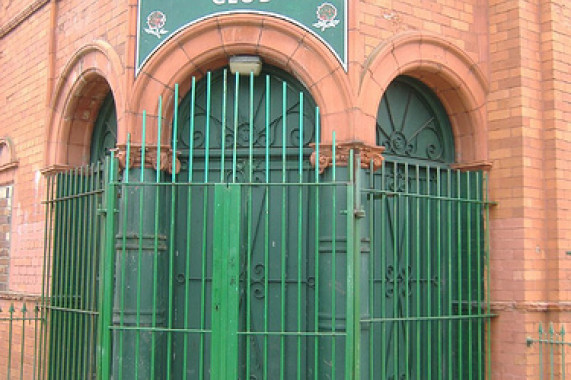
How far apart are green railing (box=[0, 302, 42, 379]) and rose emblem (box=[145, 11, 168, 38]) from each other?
3574mm

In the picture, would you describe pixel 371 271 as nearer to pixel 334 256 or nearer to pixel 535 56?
pixel 334 256

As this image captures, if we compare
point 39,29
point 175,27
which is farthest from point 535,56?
point 39,29

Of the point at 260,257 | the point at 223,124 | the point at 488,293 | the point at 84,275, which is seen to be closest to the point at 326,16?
the point at 223,124

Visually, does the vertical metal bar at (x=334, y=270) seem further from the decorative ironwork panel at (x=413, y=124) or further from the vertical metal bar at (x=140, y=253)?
the vertical metal bar at (x=140, y=253)

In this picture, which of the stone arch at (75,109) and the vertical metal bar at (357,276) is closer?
the vertical metal bar at (357,276)

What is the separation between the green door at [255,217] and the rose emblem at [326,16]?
2.21ft

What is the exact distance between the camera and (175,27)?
7.21 m

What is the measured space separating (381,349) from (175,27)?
12.6 ft

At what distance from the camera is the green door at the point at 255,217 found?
707cm

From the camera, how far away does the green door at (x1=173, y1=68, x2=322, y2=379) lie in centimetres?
707

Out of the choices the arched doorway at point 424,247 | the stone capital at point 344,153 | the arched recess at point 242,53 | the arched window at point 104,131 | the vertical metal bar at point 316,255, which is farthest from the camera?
the arched window at point 104,131

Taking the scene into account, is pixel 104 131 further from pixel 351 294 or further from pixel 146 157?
pixel 351 294

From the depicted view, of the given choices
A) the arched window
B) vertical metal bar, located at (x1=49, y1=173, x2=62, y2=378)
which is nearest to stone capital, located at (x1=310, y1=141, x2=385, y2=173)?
the arched window

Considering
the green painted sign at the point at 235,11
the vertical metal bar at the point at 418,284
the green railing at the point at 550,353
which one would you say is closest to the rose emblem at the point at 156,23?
the green painted sign at the point at 235,11
